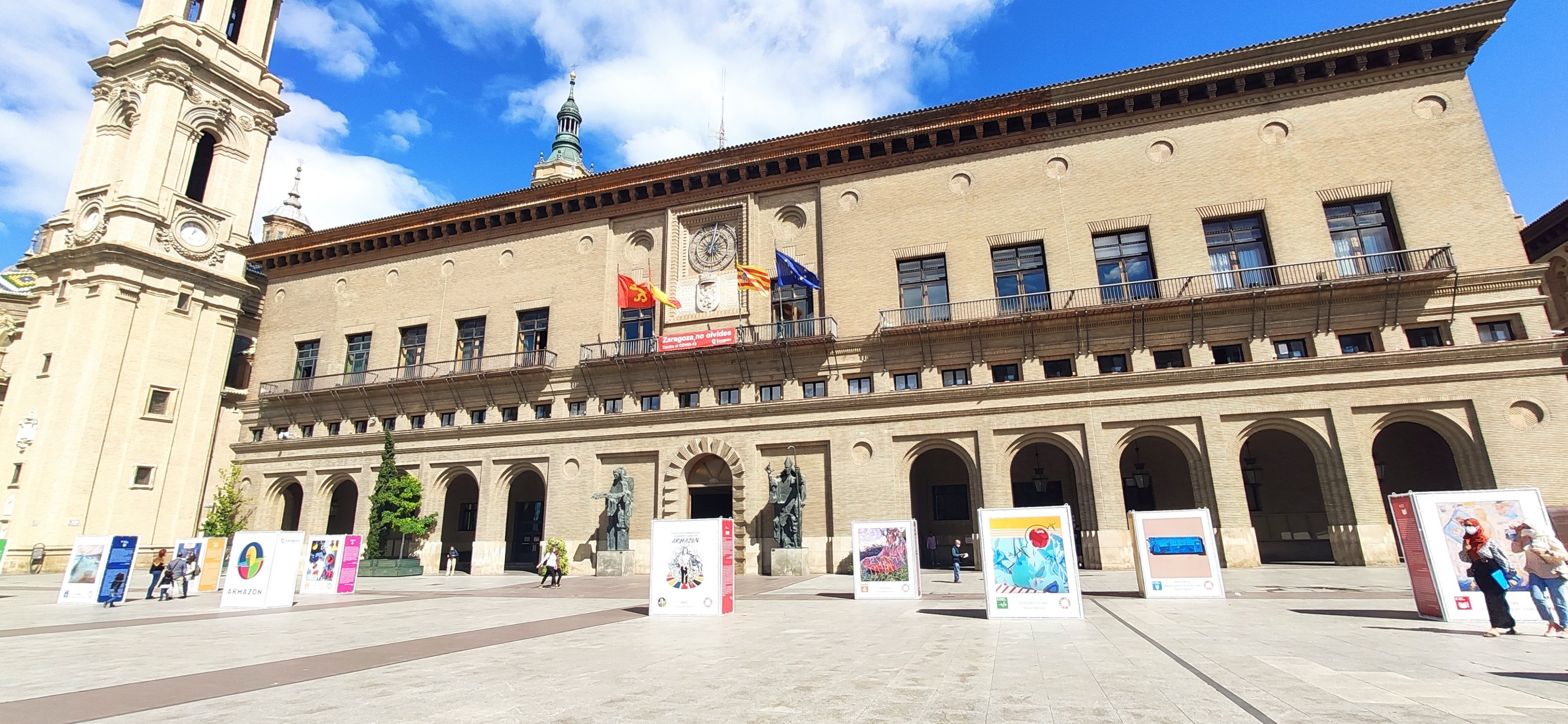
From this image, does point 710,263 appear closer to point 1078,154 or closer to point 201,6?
point 1078,154

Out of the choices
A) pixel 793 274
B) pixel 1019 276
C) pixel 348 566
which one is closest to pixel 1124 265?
pixel 1019 276

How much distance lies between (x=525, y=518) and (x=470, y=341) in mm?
9473

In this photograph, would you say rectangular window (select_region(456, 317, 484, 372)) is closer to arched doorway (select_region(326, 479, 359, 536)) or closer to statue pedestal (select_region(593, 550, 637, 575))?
arched doorway (select_region(326, 479, 359, 536))

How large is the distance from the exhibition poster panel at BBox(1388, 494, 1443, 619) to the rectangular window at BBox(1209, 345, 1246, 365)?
1303cm

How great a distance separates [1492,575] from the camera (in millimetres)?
10094

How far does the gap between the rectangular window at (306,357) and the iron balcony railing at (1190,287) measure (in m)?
31.7

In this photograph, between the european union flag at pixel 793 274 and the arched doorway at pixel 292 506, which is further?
the arched doorway at pixel 292 506

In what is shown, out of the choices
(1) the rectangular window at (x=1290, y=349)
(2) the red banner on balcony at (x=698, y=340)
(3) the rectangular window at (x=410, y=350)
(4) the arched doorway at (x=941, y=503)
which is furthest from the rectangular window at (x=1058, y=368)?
(3) the rectangular window at (x=410, y=350)

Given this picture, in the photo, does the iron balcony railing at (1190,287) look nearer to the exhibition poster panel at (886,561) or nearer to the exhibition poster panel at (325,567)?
the exhibition poster panel at (886,561)

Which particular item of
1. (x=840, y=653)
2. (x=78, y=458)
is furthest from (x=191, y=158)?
(x=840, y=653)

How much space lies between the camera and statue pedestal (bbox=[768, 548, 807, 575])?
26172 millimetres

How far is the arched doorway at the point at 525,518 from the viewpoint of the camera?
115 feet

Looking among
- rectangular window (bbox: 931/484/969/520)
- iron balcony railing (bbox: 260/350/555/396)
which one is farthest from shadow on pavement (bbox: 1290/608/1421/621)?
iron balcony railing (bbox: 260/350/555/396)

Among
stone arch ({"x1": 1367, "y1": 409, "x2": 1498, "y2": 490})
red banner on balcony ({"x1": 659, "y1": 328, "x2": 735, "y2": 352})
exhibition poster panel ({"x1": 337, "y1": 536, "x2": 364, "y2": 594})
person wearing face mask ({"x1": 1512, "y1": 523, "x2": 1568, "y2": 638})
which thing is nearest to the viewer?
person wearing face mask ({"x1": 1512, "y1": 523, "x2": 1568, "y2": 638})
